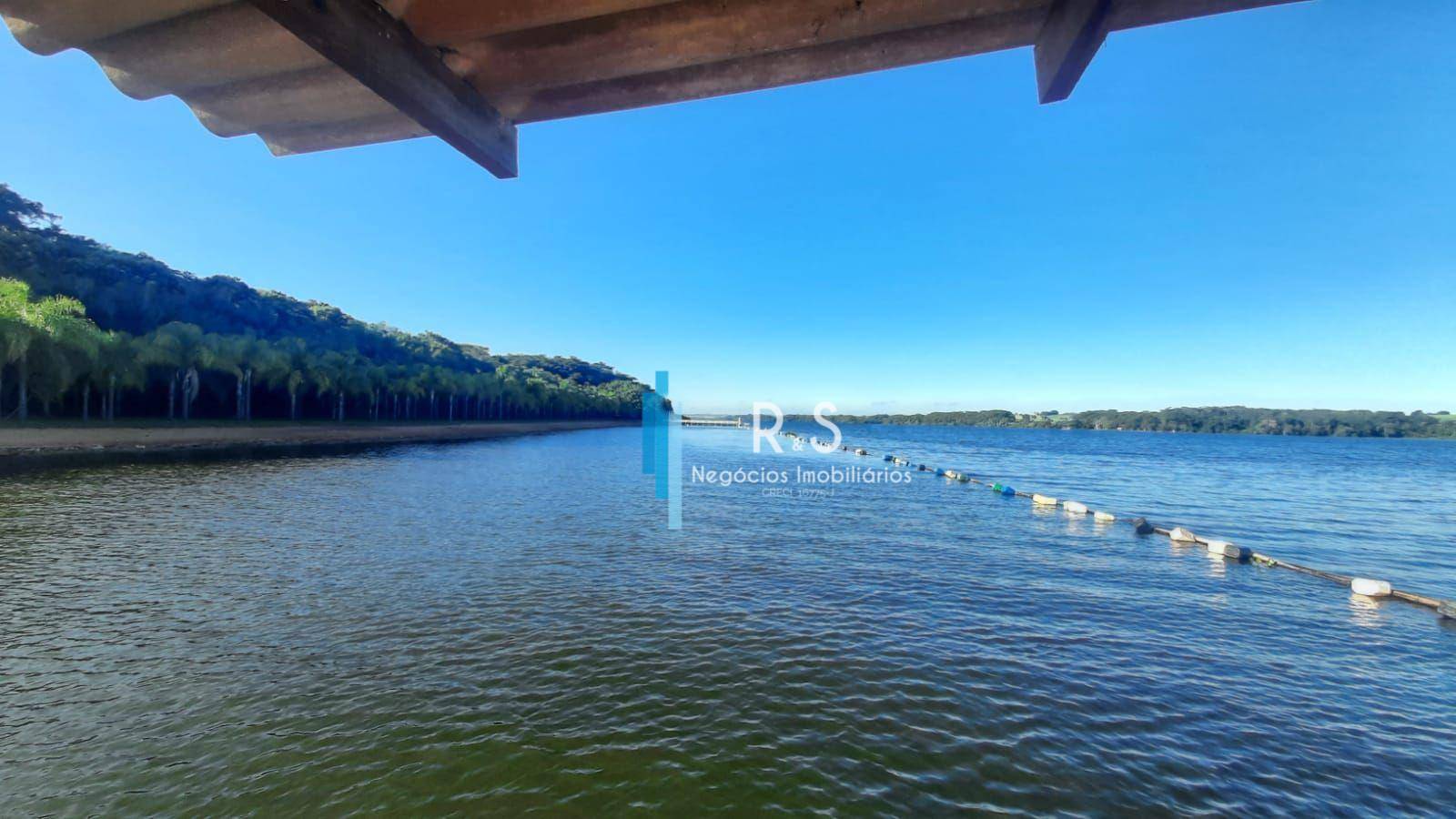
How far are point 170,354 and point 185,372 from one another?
17.3ft

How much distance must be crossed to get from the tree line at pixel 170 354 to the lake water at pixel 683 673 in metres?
35.1

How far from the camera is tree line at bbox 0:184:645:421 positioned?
140ft

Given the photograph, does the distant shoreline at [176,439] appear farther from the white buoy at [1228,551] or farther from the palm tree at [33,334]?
the white buoy at [1228,551]

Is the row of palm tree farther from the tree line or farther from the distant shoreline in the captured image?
the distant shoreline

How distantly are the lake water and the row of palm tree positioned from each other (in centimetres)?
3318

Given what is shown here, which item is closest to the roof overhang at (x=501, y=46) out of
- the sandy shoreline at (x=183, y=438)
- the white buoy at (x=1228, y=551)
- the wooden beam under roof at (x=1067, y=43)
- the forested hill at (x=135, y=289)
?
the wooden beam under roof at (x=1067, y=43)

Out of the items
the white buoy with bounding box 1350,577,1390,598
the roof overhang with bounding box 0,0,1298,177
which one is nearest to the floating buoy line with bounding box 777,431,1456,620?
the white buoy with bounding box 1350,577,1390,598

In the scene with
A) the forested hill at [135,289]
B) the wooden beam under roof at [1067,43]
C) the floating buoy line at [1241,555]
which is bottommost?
the floating buoy line at [1241,555]

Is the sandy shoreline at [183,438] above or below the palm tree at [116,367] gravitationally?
below

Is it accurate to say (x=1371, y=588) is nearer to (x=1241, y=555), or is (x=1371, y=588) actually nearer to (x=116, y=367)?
(x=1241, y=555)

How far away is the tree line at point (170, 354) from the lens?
140ft

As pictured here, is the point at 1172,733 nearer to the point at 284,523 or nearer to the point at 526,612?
the point at 526,612

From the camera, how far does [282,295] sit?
440ft

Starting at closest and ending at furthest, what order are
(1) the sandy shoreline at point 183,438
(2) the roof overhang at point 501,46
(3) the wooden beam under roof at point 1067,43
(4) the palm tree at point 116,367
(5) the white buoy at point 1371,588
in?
(3) the wooden beam under roof at point 1067,43, (2) the roof overhang at point 501,46, (5) the white buoy at point 1371,588, (1) the sandy shoreline at point 183,438, (4) the palm tree at point 116,367
